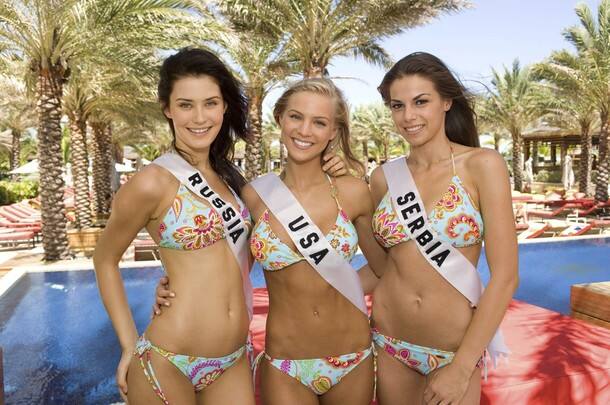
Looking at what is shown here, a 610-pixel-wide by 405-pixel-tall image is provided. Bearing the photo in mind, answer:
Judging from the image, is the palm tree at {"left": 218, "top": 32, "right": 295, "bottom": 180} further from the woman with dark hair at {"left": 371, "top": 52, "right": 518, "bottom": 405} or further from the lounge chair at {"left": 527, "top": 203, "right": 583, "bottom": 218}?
the woman with dark hair at {"left": 371, "top": 52, "right": 518, "bottom": 405}

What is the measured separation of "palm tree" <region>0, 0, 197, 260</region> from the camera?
33.4ft

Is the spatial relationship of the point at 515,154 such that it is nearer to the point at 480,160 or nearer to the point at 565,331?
the point at 565,331

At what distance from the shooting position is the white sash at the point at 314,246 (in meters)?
2.21

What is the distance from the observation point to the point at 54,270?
882 centimetres

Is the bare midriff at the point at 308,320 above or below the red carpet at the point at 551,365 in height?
above

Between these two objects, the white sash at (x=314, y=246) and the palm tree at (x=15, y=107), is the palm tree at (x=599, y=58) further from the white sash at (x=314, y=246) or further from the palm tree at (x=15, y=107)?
the white sash at (x=314, y=246)

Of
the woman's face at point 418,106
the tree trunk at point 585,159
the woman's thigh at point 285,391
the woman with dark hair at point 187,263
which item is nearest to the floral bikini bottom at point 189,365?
the woman with dark hair at point 187,263

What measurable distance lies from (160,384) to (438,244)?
120 cm

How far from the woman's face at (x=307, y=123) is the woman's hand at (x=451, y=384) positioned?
104 cm

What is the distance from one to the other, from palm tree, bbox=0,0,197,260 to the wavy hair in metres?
8.10

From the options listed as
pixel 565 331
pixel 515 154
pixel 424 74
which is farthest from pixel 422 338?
pixel 515 154

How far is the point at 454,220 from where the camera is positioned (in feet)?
6.78

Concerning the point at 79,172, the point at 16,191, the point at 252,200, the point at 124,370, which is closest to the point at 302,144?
the point at 252,200

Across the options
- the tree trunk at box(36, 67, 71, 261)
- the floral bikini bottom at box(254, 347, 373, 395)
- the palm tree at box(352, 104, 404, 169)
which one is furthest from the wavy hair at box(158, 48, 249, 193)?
the palm tree at box(352, 104, 404, 169)
